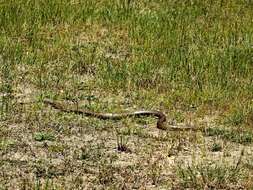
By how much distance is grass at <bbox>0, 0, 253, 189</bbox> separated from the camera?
27.4 feet

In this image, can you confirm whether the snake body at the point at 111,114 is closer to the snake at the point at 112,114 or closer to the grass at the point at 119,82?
the snake at the point at 112,114

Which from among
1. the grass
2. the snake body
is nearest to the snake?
the snake body

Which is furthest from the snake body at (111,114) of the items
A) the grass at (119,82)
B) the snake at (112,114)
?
the grass at (119,82)

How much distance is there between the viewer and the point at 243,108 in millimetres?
10539

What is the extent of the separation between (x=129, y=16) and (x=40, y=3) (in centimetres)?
194

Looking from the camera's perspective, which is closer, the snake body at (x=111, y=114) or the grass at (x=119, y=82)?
the grass at (x=119, y=82)

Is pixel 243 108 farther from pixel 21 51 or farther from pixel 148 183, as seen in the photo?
pixel 21 51

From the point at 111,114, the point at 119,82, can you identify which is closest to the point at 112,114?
the point at 111,114

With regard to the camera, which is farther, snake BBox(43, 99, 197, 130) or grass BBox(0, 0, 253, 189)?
snake BBox(43, 99, 197, 130)

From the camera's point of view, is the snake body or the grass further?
the snake body

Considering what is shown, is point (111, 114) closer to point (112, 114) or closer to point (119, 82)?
point (112, 114)

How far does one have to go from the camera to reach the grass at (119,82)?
27.4ft

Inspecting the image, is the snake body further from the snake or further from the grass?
the grass

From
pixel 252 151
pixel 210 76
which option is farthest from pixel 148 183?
pixel 210 76
